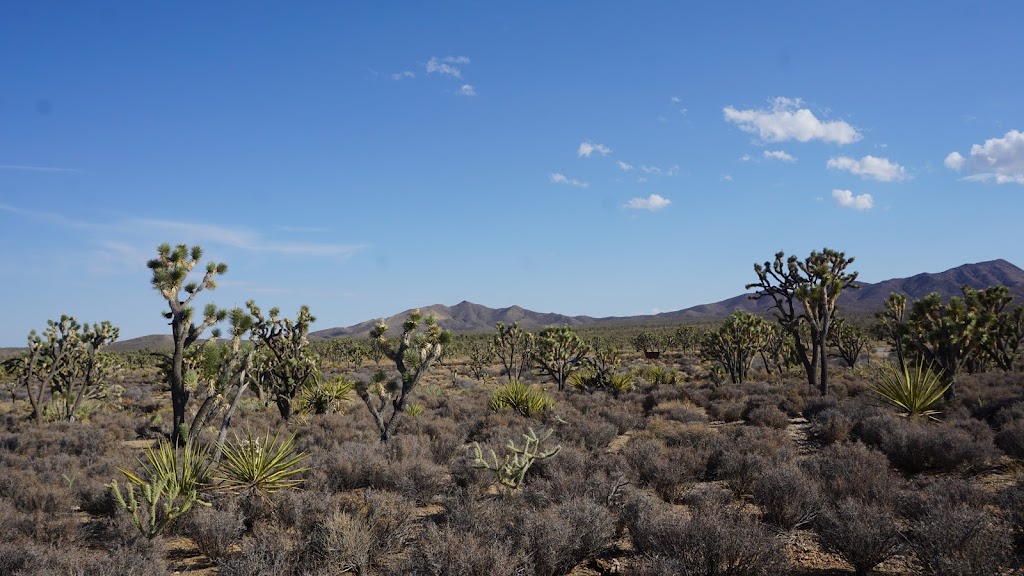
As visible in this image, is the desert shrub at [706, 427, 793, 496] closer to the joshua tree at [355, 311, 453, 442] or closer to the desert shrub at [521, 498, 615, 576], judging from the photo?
the desert shrub at [521, 498, 615, 576]

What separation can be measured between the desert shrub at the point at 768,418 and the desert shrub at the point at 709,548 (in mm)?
9458

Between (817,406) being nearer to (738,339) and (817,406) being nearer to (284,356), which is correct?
(738,339)

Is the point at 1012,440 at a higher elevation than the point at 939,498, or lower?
lower

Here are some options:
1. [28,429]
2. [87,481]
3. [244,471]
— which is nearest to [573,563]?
[244,471]

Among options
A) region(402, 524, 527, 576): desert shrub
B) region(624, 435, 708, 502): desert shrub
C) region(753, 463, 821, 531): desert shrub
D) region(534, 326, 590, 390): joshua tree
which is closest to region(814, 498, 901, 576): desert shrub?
region(753, 463, 821, 531): desert shrub

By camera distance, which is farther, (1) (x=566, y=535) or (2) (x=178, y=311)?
(2) (x=178, y=311)

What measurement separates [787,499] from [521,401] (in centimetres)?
1049

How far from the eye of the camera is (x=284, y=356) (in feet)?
64.8

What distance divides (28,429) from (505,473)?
17600 mm

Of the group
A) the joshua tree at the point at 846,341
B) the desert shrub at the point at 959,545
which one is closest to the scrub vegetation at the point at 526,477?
the desert shrub at the point at 959,545

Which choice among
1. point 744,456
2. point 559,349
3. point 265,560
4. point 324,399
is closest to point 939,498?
point 744,456

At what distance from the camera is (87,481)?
10117 mm

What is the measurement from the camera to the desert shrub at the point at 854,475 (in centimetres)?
709

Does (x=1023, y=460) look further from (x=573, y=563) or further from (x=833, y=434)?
(x=573, y=563)
